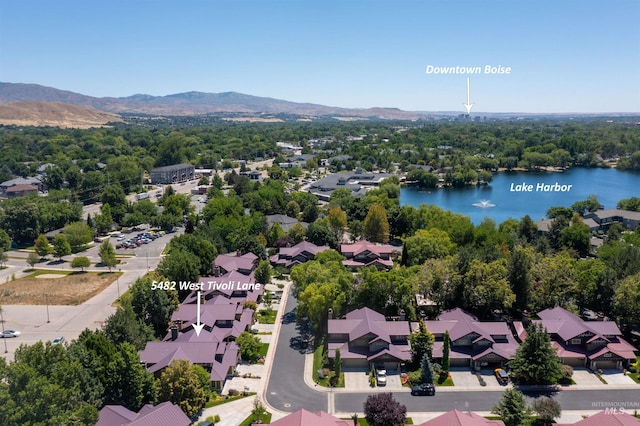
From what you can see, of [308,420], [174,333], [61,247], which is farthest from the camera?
[61,247]

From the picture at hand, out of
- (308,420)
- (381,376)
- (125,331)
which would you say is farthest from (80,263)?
(308,420)

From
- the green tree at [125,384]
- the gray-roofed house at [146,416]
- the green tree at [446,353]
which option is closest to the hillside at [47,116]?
the green tree at [125,384]

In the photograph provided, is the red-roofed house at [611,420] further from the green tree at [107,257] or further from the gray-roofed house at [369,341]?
the green tree at [107,257]

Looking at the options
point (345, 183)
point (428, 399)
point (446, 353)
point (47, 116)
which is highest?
point (47, 116)

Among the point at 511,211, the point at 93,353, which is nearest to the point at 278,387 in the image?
the point at 93,353

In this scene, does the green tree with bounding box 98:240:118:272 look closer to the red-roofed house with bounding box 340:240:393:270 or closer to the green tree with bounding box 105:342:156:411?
the red-roofed house with bounding box 340:240:393:270

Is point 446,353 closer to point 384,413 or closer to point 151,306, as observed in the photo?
point 384,413

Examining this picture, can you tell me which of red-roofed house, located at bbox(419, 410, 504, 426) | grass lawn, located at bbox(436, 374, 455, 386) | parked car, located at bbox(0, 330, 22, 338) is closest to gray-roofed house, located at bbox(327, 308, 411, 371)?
grass lawn, located at bbox(436, 374, 455, 386)
